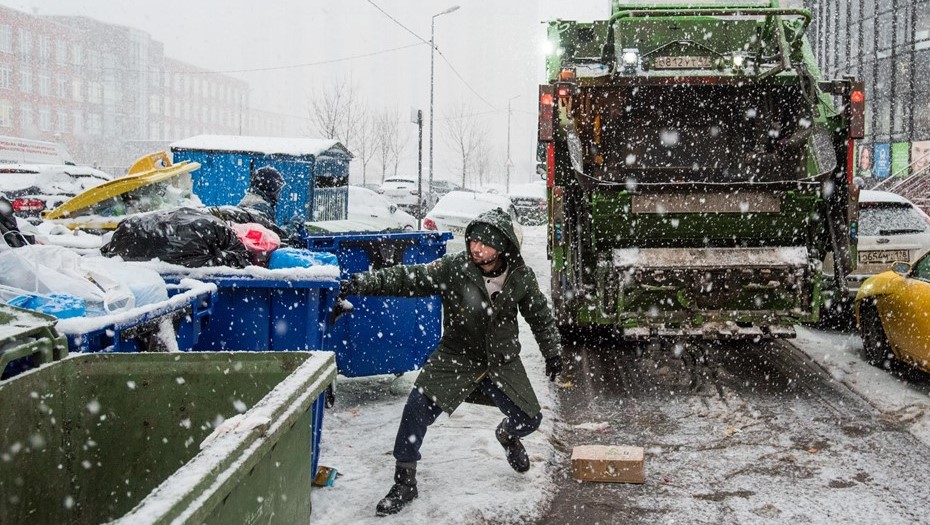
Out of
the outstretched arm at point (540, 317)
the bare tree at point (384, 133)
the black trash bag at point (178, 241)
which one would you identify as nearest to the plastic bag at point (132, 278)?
the black trash bag at point (178, 241)

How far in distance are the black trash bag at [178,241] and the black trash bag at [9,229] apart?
2.00 feet

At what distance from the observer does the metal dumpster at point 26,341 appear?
2.13 m

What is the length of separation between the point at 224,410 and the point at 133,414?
0.93 ft

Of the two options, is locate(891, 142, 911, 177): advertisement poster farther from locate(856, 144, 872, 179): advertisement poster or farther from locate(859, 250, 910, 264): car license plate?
locate(859, 250, 910, 264): car license plate

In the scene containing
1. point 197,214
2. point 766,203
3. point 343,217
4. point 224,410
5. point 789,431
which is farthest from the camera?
point 343,217

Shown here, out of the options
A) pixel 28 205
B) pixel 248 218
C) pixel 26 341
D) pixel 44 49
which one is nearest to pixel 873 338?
pixel 248 218

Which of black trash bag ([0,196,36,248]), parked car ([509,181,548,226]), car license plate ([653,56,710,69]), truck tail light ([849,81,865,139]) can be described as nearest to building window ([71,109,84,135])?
parked car ([509,181,548,226])

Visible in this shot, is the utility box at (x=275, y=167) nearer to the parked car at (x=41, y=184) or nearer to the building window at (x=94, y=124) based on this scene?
the parked car at (x=41, y=184)

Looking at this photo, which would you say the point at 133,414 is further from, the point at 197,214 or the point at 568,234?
the point at 568,234

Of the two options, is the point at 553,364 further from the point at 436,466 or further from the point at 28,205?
the point at 28,205

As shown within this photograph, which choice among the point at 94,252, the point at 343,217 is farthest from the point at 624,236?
the point at 343,217

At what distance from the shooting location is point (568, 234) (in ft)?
22.0

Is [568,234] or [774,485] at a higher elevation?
[568,234]

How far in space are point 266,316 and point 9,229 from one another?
124 cm
